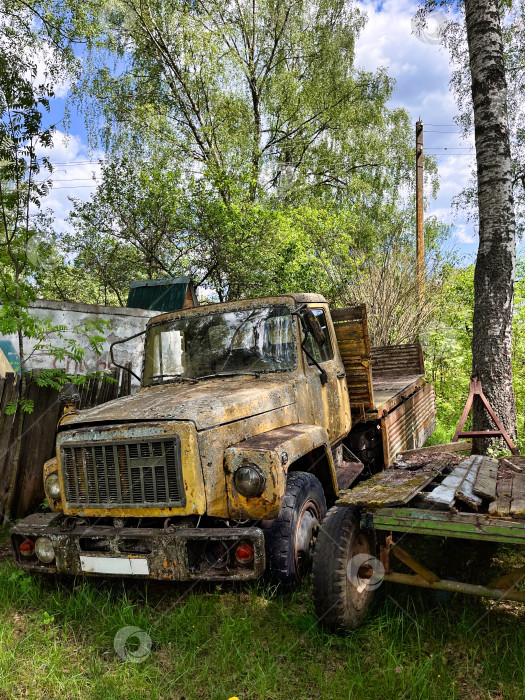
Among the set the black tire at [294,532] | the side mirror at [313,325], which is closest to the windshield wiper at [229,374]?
the side mirror at [313,325]

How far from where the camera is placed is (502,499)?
2.99 metres

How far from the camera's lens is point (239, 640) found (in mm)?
3016

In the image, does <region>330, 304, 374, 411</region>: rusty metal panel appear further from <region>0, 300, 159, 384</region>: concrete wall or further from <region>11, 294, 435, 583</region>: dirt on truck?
<region>0, 300, 159, 384</region>: concrete wall

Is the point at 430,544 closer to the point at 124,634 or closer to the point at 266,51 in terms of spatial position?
the point at 124,634

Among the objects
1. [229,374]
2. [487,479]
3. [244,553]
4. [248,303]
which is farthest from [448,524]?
[248,303]

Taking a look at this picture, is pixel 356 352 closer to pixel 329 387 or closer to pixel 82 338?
pixel 329 387

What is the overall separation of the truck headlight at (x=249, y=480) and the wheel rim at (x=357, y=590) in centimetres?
69

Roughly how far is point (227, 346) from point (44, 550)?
204cm

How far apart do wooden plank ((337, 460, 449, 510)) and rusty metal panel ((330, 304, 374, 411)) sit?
1429mm

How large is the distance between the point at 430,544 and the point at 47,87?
20.3 ft

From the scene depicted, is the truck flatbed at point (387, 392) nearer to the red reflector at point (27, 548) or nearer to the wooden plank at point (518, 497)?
the wooden plank at point (518, 497)

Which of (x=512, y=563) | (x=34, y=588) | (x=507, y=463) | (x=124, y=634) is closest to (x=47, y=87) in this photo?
(x=34, y=588)

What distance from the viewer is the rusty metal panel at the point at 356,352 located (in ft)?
17.3

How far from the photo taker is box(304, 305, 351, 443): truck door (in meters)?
4.41
